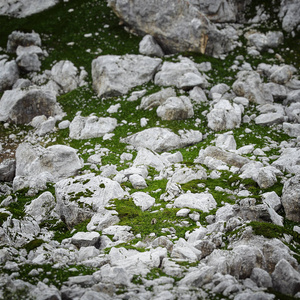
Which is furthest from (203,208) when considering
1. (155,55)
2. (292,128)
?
(155,55)

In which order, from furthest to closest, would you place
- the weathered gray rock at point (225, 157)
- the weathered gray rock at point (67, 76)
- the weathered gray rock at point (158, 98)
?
1. the weathered gray rock at point (67, 76)
2. the weathered gray rock at point (158, 98)
3. the weathered gray rock at point (225, 157)

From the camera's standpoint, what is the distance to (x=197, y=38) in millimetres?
34156

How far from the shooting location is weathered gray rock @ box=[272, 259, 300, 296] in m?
8.38

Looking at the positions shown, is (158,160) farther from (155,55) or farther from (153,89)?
(155,55)

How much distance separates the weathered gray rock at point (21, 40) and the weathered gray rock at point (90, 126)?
16302 mm

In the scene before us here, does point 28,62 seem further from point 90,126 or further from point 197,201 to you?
point 197,201

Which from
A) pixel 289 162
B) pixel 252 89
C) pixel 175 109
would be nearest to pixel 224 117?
pixel 175 109

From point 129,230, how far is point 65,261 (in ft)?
11.3

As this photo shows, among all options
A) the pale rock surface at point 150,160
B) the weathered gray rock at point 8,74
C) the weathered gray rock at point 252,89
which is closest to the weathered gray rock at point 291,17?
the weathered gray rock at point 252,89

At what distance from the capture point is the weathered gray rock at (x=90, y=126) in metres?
26.4

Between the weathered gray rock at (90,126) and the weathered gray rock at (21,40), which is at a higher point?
the weathered gray rock at (21,40)

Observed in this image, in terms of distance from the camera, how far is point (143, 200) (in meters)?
15.7

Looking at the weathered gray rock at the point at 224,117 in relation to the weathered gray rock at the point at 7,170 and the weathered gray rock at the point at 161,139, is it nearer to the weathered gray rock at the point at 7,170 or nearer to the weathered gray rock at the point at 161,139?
the weathered gray rock at the point at 161,139

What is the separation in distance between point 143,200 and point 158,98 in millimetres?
14525
